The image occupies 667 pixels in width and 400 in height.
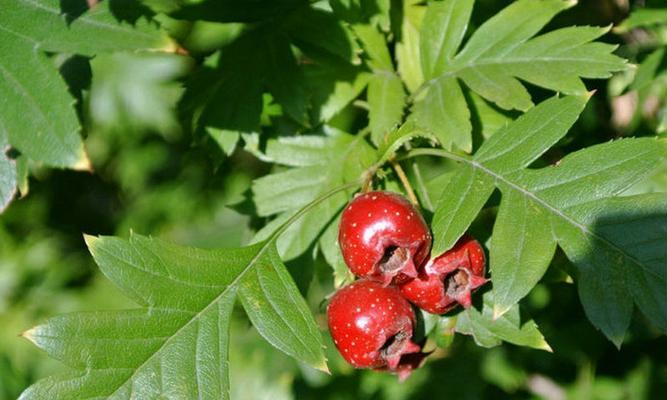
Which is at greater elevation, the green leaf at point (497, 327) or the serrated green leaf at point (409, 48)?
the serrated green leaf at point (409, 48)

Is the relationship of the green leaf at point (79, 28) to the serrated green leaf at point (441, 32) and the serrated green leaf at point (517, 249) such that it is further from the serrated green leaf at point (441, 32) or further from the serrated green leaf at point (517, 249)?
the serrated green leaf at point (517, 249)

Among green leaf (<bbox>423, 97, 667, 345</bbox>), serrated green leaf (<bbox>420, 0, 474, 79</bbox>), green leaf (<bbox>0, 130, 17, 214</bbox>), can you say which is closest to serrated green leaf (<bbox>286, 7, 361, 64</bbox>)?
serrated green leaf (<bbox>420, 0, 474, 79</bbox>)

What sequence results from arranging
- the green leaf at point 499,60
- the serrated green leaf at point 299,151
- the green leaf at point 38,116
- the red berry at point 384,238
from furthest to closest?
the serrated green leaf at point 299,151, the green leaf at point 499,60, the green leaf at point 38,116, the red berry at point 384,238

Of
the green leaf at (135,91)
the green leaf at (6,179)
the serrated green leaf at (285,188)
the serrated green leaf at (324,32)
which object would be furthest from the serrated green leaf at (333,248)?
the green leaf at (135,91)

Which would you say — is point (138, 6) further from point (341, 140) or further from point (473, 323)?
point (473, 323)

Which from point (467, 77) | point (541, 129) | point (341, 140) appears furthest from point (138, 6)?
point (541, 129)

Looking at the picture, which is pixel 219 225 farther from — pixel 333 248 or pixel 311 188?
pixel 333 248
